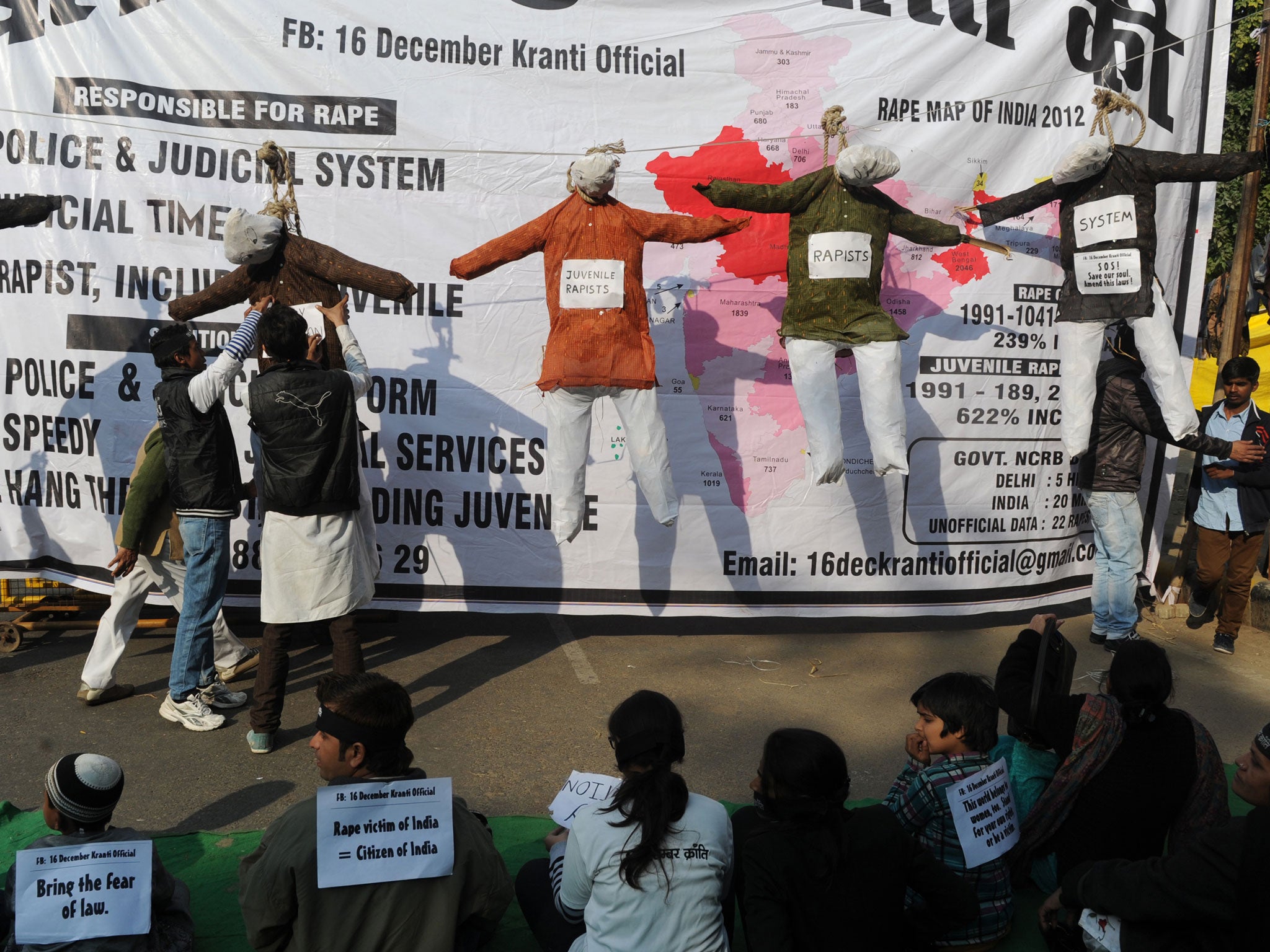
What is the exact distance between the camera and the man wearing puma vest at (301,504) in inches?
165

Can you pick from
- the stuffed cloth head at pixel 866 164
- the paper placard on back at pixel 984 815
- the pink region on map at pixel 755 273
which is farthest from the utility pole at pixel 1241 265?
the paper placard on back at pixel 984 815

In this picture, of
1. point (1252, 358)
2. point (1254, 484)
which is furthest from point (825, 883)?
point (1252, 358)

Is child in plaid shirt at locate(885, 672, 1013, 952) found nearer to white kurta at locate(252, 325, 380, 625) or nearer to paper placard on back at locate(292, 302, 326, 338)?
white kurta at locate(252, 325, 380, 625)

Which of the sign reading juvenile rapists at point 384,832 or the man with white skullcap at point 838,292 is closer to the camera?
the sign reading juvenile rapists at point 384,832

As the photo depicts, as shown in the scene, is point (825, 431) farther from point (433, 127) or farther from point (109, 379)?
point (109, 379)

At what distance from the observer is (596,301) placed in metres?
4.64

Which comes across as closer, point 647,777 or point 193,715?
point 647,777

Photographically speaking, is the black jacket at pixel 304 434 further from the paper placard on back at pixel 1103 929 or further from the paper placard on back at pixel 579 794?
the paper placard on back at pixel 1103 929

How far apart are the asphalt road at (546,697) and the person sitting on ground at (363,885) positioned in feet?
4.94

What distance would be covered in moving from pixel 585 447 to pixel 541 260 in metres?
1.40

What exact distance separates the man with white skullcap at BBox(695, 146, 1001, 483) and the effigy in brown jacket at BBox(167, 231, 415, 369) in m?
1.49

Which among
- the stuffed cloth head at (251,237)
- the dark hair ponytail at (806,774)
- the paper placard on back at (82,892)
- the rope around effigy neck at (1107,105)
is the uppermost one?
the rope around effigy neck at (1107,105)

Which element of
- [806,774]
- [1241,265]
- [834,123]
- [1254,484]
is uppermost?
[834,123]

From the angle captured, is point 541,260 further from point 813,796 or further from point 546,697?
point 813,796
